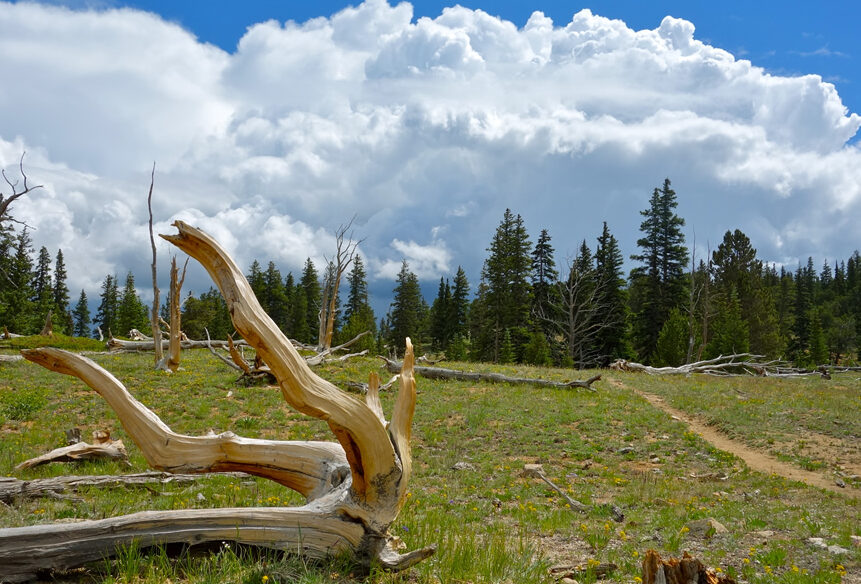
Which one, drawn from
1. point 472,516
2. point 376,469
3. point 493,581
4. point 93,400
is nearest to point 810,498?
point 472,516

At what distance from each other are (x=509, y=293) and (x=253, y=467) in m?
53.7

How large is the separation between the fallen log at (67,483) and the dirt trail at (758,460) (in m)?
11.9

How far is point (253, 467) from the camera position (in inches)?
213

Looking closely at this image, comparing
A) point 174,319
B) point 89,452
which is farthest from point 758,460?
point 174,319

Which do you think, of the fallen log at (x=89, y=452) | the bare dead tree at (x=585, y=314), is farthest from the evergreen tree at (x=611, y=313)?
the fallen log at (x=89, y=452)

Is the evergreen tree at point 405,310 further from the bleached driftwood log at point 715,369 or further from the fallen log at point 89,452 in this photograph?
the fallen log at point 89,452

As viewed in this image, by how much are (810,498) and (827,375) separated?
2560 cm

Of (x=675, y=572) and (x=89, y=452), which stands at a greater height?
(x=675, y=572)

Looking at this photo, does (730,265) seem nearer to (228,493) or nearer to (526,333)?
(526,333)

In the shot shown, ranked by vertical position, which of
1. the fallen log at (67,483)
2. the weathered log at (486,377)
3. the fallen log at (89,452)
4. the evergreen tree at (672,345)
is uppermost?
the evergreen tree at (672,345)

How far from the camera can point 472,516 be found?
8.10 metres

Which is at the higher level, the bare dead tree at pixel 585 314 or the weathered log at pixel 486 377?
the bare dead tree at pixel 585 314

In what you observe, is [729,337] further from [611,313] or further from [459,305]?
[459,305]

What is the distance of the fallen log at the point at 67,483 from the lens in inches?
278
